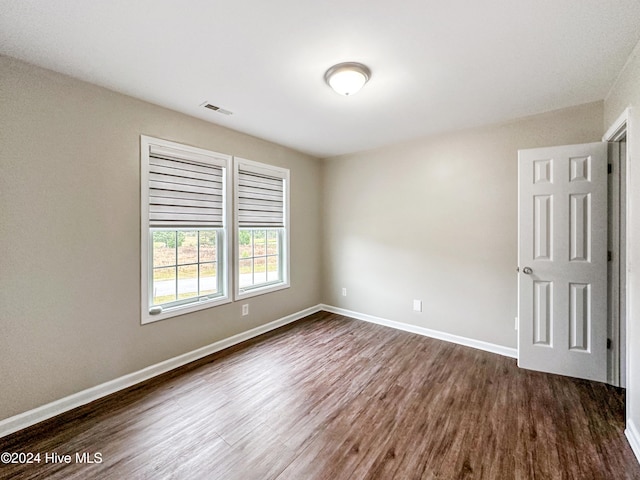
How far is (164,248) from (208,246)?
1.50 ft

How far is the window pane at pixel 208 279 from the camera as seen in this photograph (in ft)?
9.66

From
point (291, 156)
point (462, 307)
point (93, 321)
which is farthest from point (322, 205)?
point (93, 321)

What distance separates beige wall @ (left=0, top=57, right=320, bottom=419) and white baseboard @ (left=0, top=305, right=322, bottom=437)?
0.05m

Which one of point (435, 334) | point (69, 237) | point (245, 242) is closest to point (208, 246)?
point (245, 242)

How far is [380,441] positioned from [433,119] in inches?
114

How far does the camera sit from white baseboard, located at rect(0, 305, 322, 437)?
6.01 ft

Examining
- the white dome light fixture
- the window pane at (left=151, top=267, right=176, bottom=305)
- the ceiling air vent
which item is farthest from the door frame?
the window pane at (left=151, top=267, right=176, bottom=305)

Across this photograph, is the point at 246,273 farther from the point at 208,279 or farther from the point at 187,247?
the point at 187,247

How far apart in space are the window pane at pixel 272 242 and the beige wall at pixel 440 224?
0.97 metres

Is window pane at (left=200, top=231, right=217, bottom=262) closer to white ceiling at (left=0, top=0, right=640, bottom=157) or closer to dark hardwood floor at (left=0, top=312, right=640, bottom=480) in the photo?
dark hardwood floor at (left=0, top=312, right=640, bottom=480)

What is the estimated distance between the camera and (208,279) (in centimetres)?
300

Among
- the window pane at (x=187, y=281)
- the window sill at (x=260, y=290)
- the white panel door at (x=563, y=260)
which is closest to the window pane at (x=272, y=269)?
the window sill at (x=260, y=290)

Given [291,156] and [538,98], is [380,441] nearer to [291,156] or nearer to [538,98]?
[538,98]

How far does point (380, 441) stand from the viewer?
1.72 meters
